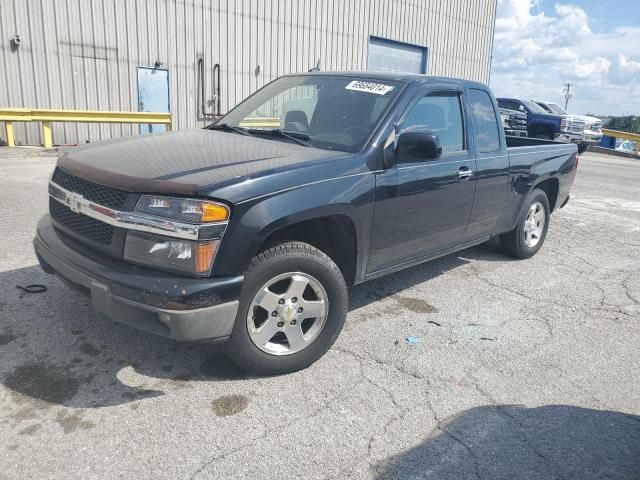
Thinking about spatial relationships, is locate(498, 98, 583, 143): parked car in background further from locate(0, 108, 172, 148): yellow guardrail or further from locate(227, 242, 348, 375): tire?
locate(227, 242, 348, 375): tire

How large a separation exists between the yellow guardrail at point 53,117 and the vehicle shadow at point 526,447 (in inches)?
465

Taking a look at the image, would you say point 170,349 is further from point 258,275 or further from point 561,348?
point 561,348

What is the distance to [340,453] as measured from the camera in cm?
256

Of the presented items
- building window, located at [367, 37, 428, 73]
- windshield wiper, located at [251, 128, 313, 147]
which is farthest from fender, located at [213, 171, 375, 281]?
building window, located at [367, 37, 428, 73]

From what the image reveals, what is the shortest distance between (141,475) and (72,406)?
27.5 inches

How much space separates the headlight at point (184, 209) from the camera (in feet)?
8.80

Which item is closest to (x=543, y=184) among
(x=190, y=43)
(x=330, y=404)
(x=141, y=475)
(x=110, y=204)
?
(x=330, y=404)

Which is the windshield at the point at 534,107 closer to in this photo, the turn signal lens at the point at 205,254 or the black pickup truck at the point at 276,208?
the black pickup truck at the point at 276,208

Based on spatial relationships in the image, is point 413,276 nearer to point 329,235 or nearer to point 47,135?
point 329,235

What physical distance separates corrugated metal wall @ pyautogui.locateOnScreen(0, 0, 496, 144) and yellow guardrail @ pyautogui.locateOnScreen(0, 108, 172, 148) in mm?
970

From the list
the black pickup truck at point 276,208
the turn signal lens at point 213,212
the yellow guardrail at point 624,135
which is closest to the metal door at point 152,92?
the black pickup truck at point 276,208

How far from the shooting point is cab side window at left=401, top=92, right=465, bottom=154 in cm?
398

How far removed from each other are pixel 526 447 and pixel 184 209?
6.90ft

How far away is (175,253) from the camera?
107 inches
